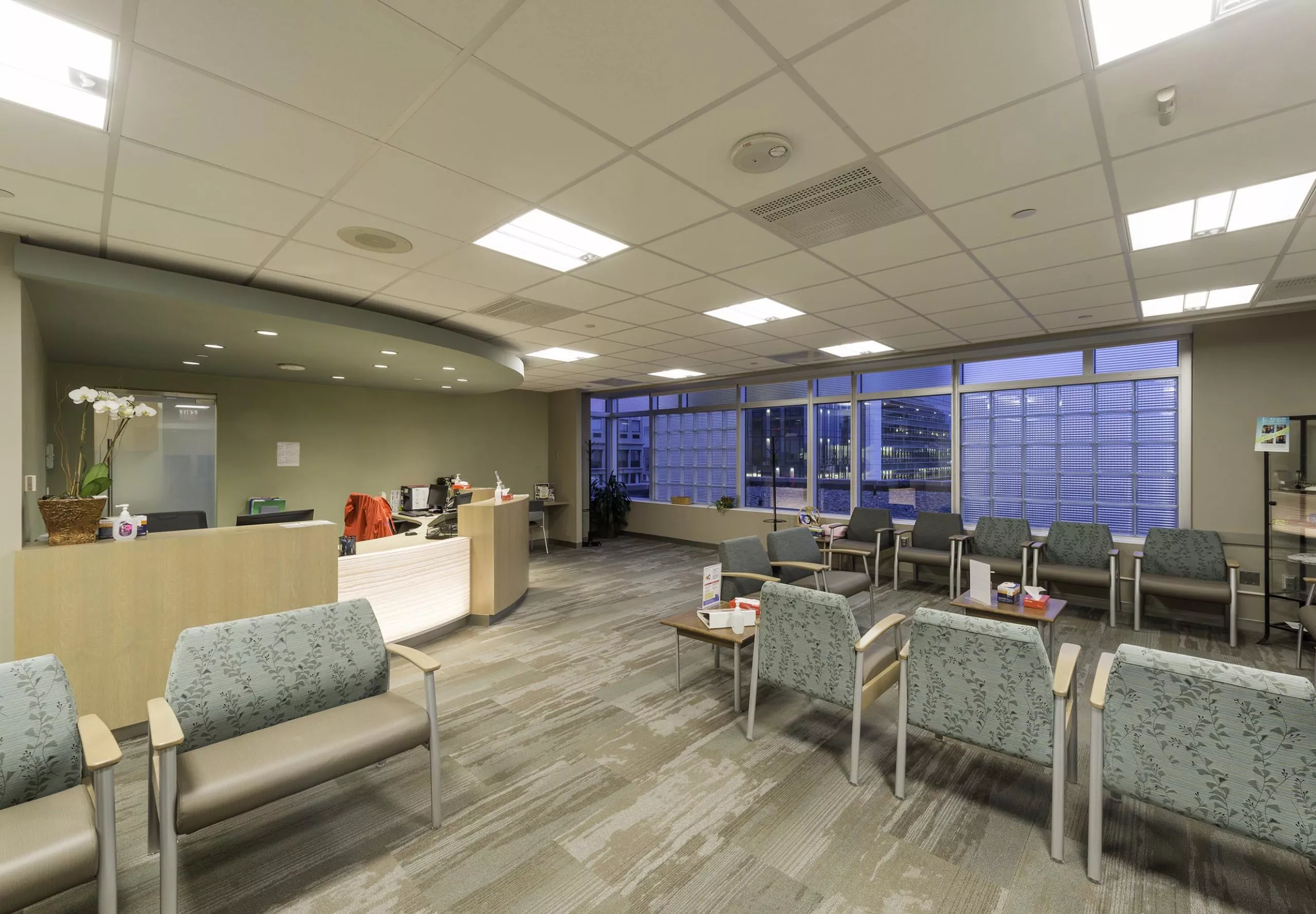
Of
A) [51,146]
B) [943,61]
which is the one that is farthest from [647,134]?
[51,146]

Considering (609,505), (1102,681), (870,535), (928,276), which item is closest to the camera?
(1102,681)

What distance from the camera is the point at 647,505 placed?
32.6 ft

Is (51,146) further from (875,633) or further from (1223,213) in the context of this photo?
(1223,213)

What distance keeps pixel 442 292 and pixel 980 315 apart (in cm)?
430

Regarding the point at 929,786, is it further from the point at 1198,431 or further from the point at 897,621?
the point at 1198,431

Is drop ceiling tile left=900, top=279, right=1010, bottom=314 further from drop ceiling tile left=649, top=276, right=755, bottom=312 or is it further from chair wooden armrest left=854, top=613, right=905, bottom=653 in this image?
chair wooden armrest left=854, top=613, right=905, bottom=653

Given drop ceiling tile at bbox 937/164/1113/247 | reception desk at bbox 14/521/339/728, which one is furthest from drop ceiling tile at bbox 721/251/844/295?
reception desk at bbox 14/521/339/728

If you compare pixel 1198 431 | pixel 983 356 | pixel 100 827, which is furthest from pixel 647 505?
pixel 100 827

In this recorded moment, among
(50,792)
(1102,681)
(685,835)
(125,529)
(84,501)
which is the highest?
(84,501)

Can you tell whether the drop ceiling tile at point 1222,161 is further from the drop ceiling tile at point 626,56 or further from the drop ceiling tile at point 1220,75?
the drop ceiling tile at point 626,56

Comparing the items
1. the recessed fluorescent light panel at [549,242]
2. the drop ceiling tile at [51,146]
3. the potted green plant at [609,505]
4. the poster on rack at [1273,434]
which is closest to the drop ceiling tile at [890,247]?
the recessed fluorescent light panel at [549,242]

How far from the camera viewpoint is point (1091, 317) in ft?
15.6

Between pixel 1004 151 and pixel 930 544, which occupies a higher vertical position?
pixel 1004 151

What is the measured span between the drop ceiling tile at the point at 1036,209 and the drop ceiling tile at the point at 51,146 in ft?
11.5
